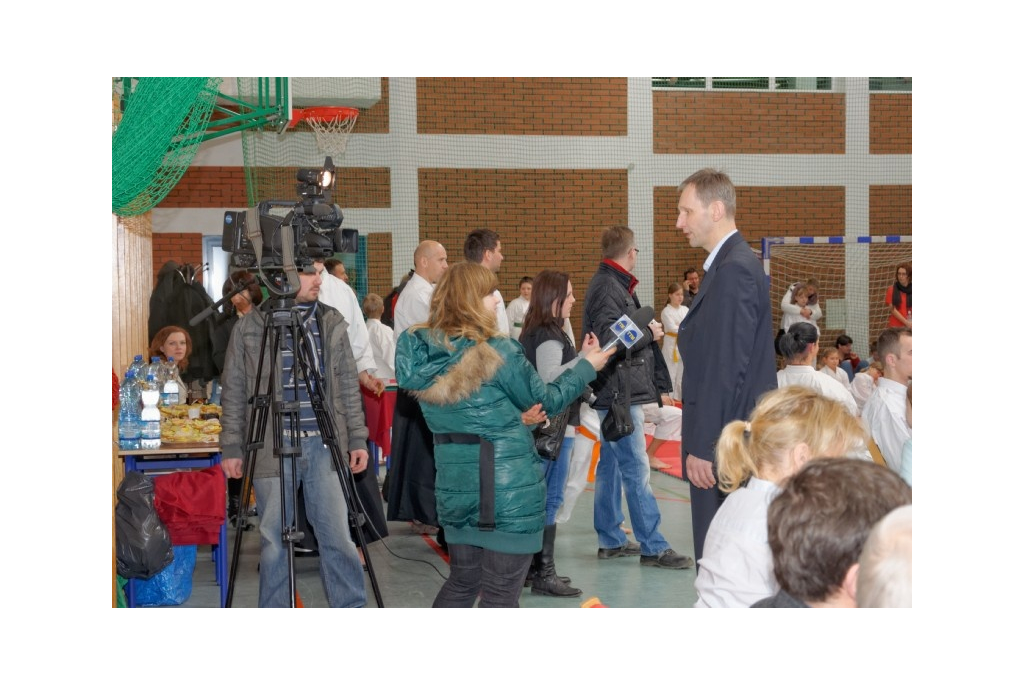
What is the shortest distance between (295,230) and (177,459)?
164cm

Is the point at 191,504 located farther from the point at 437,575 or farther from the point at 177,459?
the point at 437,575

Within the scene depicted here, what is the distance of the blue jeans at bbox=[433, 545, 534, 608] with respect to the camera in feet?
10.5

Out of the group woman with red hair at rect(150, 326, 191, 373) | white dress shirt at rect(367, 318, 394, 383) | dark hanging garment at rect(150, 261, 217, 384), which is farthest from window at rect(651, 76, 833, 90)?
woman with red hair at rect(150, 326, 191, 373)

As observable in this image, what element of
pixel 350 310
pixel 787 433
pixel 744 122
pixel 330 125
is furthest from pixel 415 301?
pixel 744 122

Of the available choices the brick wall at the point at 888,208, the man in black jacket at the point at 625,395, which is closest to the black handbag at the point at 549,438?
the man in black jacket at the point at 625,395

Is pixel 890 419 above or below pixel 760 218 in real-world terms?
below

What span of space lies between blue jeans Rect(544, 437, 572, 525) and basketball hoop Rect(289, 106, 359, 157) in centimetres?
792

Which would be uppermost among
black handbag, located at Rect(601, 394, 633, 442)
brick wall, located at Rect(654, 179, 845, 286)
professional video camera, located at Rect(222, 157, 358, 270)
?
brick wall, located at Rect(654, 179, 845, 286)

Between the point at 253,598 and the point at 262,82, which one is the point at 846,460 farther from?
the point at 262,82

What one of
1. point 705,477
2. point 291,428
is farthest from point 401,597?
point 705,477

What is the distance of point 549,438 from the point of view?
4.46 m

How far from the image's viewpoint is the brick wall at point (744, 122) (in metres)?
13.8

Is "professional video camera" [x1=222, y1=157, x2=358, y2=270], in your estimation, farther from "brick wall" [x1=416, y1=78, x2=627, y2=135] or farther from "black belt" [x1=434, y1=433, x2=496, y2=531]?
"brick wall" [x1=416, y1=78, x2=627, y2=135]

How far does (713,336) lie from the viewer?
315 centimetres
